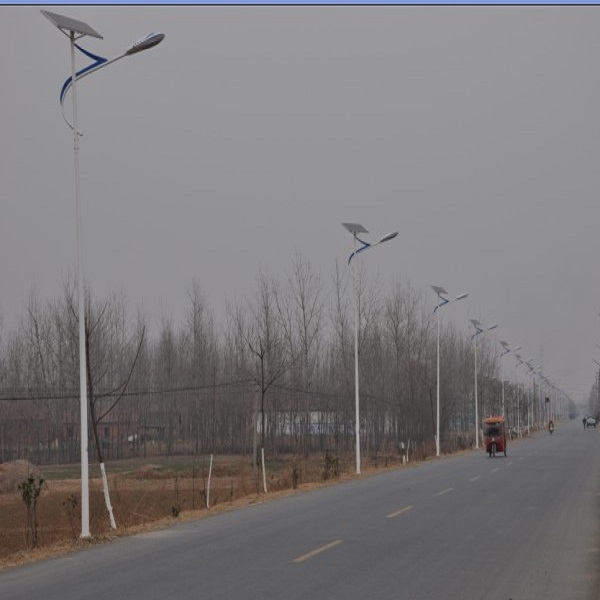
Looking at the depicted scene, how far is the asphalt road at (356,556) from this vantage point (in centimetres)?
1107

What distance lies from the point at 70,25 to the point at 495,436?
1478 inches

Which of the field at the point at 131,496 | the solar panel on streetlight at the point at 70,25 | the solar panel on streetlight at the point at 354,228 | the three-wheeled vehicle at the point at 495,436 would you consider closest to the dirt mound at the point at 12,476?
the field at the point at 131,496

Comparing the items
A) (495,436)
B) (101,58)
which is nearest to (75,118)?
(101,58)

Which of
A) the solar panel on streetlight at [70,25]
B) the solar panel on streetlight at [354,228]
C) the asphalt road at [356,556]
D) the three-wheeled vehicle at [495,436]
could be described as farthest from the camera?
the three-wheeled vehicle at [495,436]

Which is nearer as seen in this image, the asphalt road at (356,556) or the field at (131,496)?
the asphalt road at (356,556)

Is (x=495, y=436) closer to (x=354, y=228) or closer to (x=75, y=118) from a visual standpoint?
(x=354, y=228)

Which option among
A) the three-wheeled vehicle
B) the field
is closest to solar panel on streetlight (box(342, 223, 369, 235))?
the field

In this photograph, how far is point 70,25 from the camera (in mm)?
18078

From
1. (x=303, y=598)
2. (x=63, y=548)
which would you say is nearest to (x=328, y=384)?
(x=63, y=548)

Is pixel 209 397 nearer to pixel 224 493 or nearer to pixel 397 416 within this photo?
pixel 397 416

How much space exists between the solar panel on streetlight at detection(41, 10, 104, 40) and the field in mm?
8798

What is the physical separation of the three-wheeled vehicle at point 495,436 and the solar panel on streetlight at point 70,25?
36.3 metres

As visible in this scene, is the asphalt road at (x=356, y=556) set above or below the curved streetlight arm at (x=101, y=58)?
below

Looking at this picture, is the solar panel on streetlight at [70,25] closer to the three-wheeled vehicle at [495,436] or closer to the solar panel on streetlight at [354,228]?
the solar panel on streetlight at [354,228]
